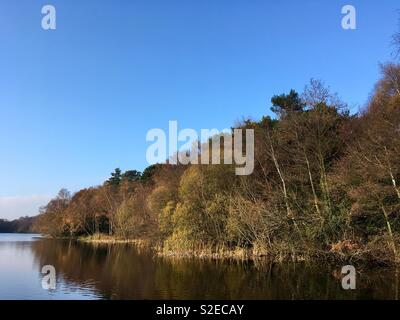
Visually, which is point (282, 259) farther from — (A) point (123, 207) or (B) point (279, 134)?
(A) point (123, 207)

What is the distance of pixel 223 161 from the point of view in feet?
111

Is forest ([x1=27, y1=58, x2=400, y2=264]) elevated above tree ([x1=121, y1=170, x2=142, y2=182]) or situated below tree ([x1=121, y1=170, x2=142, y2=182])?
below

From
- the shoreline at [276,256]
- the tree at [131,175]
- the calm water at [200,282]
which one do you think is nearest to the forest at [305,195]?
the shoreline at [276,256]

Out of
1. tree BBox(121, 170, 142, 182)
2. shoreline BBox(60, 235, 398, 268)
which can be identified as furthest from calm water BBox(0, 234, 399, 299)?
tree BBox(121, 170, 142, 182)

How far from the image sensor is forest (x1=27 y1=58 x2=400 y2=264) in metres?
22.4

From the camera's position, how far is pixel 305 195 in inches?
1136

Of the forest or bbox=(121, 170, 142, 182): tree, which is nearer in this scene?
the forest

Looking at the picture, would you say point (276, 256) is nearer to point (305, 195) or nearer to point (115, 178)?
point (305, 195)

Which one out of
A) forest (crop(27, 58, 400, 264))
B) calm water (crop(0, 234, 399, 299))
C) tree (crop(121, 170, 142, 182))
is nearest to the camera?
calm water (crop(0, 234, 399, 299))

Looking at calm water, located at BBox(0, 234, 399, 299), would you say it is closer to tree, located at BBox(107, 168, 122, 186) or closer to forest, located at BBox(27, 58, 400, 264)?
forest, located at BBox(27, 58, 400, 264)

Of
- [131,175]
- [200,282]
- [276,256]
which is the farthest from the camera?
[131,175]

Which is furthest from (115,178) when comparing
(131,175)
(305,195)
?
(305,195)
